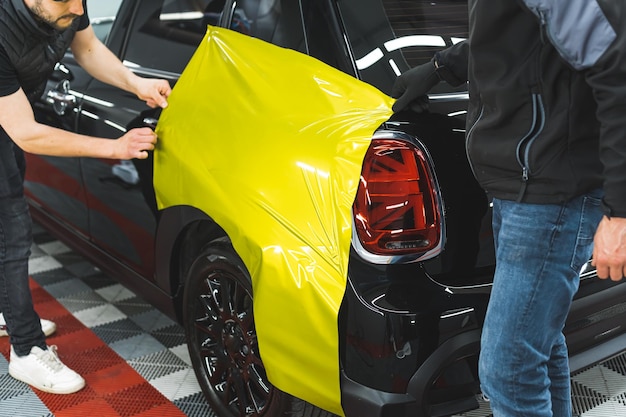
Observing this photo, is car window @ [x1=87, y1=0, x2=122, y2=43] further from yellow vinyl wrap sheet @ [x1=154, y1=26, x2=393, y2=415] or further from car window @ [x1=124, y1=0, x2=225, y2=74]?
yellow vinyl wrap sheet @ [x1=154, y1=26, x2=393, y2=415]

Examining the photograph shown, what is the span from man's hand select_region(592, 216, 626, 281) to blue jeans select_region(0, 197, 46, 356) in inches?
77.1

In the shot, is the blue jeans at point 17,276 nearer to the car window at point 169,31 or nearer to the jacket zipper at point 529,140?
the car window at point 169,31

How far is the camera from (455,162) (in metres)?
1.93

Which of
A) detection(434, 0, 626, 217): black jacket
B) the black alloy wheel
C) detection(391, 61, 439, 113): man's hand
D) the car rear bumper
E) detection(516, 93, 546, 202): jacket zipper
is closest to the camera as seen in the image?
detection(434, 0, 626, 217): black jacket

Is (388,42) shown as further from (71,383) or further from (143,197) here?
(71,383)

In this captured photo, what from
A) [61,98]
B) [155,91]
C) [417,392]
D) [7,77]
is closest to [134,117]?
[155,91]

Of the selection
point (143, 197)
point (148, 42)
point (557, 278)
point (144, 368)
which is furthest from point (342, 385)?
point (148, 42)

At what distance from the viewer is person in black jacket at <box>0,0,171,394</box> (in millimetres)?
2371

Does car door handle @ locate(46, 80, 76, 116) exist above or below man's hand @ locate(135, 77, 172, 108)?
below

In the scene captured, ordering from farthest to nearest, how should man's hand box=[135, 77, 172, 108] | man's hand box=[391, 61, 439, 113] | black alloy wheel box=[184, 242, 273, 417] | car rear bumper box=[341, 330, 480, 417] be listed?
man's hand box=[135, 77, 172, 108] → black alloy wheel box=[184, 242, 273, 417] → man's hand box=[391, 61, 439, 113] → car rear bumper box=[341, 330, 480, 417]

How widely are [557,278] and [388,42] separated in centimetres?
85

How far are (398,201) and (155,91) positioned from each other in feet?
3.30

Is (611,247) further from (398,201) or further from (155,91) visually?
(155,91)

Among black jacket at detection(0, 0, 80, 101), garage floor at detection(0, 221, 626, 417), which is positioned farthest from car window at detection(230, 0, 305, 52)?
garage floor at detection(0, 221, 626, 417)
